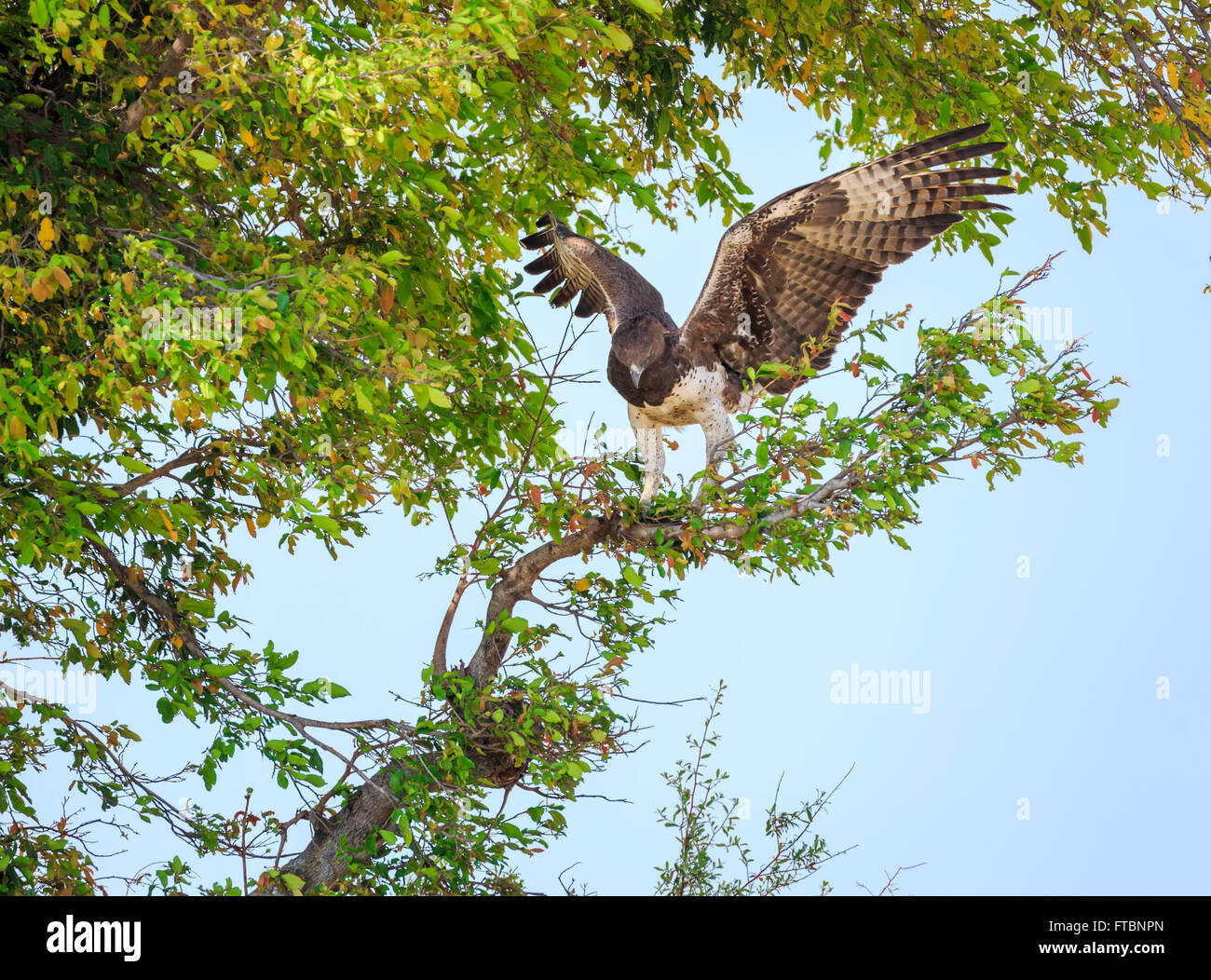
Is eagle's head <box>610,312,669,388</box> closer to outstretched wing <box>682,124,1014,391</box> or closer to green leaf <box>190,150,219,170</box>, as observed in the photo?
outstretched wing <box>682,124,1014,391</box>

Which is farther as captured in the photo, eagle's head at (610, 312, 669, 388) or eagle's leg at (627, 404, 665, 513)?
eagle's leg at (627, 404, 665, 513)

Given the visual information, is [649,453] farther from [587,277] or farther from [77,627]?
[77,627]

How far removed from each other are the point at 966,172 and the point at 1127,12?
1.59 meters

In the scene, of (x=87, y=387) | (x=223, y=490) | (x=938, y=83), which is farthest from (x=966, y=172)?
(x=87, y=387)

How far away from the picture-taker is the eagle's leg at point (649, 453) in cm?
424

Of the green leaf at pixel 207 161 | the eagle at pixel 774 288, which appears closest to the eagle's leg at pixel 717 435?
the eagle at pixel 774 288

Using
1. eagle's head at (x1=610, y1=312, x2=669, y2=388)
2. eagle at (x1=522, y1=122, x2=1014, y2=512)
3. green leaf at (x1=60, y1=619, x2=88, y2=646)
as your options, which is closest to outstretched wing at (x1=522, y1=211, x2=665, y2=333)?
eagle at (x1=522, y1=122, x2=1014, y2=512)

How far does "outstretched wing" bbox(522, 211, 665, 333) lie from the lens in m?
4.27

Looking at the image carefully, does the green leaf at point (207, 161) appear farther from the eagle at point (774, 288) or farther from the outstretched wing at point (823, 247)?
the outstretched wing at point (823, 247)

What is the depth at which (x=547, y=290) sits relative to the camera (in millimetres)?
5035

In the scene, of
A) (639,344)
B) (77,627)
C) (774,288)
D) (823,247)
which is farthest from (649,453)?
A: (77,627)
